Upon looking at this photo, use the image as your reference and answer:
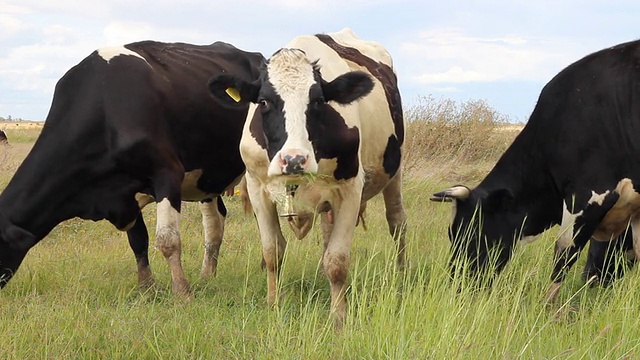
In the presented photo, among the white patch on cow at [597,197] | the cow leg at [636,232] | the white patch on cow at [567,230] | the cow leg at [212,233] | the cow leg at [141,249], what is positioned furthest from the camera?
the cow leg at [212,233]

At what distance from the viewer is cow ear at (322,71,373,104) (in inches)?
215

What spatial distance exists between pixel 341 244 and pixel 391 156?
1389 millimetres

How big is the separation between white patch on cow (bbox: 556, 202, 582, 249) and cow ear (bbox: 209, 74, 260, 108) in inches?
107

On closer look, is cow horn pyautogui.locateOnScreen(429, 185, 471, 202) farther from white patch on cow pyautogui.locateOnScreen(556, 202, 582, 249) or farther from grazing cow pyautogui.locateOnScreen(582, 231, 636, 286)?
grazing cow pyautogui.locateOnScreen(582, 231, 636, 286)

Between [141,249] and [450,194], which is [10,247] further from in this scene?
[450,194]

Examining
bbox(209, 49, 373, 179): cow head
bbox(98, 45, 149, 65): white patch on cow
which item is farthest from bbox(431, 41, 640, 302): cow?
bbox(98, 45, 149, 65): white patch on cow

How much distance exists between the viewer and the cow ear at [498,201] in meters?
6.78

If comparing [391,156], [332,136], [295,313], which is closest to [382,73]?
[391,156]

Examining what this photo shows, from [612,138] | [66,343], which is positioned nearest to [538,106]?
[612,138]

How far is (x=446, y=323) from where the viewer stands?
3.96 meters

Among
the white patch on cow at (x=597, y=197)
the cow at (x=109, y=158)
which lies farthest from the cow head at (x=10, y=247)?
the white patch on cow at (x=597, y=197)

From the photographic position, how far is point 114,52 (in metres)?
6.76

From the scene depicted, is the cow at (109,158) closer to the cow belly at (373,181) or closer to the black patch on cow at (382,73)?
the black patch on cow at (382,73)

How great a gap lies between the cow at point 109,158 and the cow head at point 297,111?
108 cm
